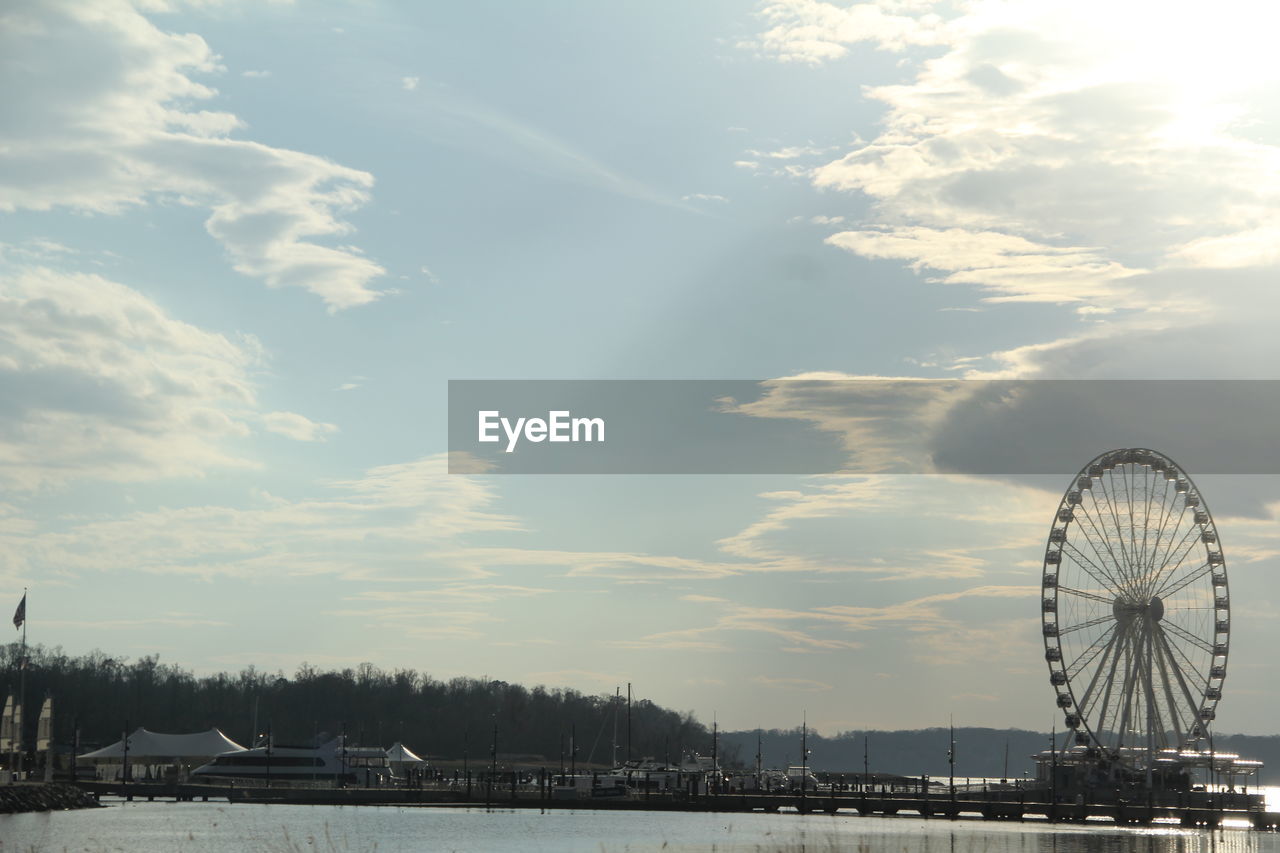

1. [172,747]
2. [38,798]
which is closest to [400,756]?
[172,747]

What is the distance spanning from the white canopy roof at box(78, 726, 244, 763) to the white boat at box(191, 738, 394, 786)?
12549mm

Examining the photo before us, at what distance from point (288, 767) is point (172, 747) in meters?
27.1

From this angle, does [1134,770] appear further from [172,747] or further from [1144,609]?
[172,747]

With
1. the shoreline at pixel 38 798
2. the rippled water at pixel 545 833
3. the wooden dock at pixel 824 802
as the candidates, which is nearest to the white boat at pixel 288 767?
the wooden dock at pixel 824 802

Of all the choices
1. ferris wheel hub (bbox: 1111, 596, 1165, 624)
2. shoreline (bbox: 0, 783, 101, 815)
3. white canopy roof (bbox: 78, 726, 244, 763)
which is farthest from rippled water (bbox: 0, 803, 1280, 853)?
white canopy roof (bbox: 78, 726, 244, 763)

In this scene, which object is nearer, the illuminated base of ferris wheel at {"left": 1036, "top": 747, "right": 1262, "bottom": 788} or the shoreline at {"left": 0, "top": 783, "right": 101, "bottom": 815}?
the shoreline at {"left": 0, "top": 783, "right": 101, "bottom": 815}

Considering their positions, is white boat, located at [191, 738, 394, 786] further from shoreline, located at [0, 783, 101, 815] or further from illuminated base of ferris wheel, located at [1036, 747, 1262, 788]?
illuminated base of ferris wheel, located at [1036, 747, 1262, 788]

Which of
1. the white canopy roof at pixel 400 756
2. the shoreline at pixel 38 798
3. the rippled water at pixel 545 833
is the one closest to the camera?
the rippled water at pixel 545 833

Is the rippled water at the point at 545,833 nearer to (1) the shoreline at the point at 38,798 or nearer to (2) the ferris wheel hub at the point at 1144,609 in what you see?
(1) the shoreline at the point at 38,798

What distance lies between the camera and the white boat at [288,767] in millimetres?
161000

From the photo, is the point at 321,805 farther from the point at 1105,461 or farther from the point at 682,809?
the point at 1105,461

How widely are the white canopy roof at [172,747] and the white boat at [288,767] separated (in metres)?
12.5

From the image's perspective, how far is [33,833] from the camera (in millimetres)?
81812

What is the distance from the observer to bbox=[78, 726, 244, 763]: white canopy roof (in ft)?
586
